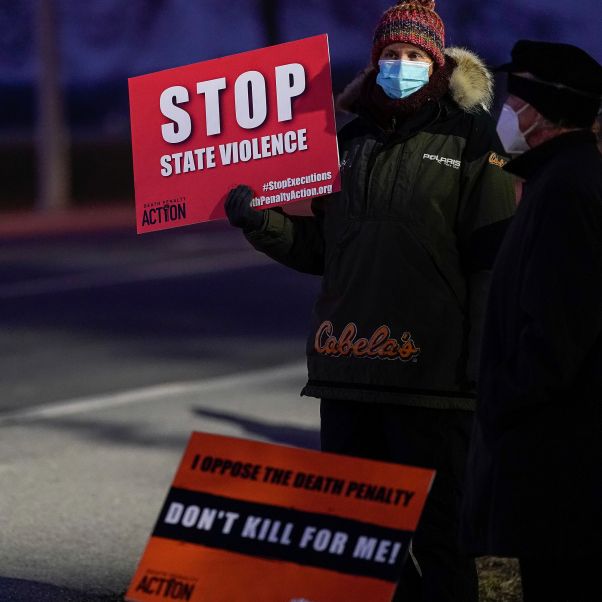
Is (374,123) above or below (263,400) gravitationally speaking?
below

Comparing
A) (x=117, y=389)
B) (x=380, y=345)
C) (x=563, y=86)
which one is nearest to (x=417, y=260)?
(x=380, y=345)

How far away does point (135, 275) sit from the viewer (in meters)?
16.8

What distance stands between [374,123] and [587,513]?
1.53 m

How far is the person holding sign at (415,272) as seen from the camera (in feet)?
15.4

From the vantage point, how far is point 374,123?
4.86 m

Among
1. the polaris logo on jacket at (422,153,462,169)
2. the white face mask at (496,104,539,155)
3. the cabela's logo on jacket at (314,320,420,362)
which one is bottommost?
the cabela's logo on jacket at (314,320,420,362)

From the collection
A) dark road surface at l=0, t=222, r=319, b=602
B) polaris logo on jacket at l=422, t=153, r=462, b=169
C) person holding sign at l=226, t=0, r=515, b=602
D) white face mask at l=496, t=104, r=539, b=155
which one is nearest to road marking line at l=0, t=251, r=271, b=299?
dark road surface at l=0, t=222, r=319, b=602

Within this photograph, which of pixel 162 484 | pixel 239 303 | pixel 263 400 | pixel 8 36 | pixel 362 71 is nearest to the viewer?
pixel 362 71

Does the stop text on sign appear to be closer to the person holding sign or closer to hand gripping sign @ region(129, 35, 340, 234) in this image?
hand gripping sign @ region(129, 35, 340, 234)

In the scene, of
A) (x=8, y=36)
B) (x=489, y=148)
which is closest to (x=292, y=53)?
(x=489, y=148)

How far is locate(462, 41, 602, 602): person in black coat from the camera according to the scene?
3.70 metres

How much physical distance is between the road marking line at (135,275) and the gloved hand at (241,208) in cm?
Result: 1030

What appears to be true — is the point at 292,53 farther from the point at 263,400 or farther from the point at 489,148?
the point at 263,400

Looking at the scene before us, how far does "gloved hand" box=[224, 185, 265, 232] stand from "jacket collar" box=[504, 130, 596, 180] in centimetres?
100
